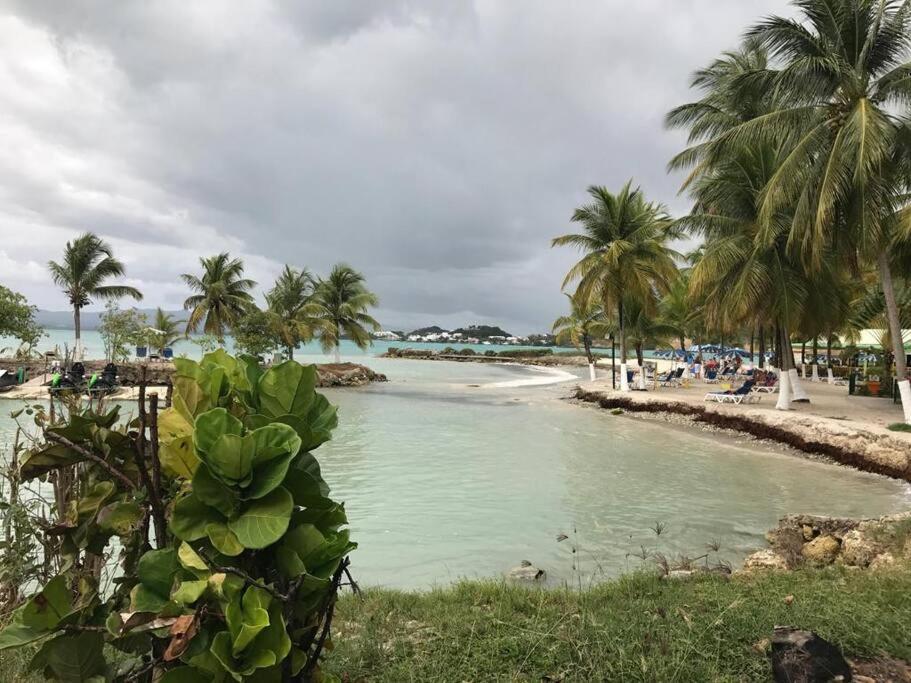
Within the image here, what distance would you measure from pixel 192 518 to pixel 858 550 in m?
6.57

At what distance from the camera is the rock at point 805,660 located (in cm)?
227

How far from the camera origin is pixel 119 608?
4.66 feet

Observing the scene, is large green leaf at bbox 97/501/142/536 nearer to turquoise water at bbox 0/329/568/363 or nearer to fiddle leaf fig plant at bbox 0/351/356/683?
fiddle leaf fig plant at bbox 0/351/356/683

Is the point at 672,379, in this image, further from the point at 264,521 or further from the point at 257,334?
the point at 264,521

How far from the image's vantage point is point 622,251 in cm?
2373

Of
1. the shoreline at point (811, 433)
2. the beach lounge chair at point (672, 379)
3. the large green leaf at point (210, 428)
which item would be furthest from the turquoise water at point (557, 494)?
the beach lounge chair at point (672, 379)

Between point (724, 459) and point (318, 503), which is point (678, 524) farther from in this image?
point (318, 503)

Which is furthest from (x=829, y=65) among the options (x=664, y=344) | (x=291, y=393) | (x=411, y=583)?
(x=664, y=344)

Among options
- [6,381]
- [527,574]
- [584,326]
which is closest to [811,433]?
[527,574]

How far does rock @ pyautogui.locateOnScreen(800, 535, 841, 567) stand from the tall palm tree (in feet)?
29.2

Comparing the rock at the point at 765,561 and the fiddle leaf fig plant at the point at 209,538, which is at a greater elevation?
the fiddle leaf fig plant at the point at 209,538

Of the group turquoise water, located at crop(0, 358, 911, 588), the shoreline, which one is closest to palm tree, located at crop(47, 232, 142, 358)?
turquoise water, located at crop(0, 358, 911, 588)

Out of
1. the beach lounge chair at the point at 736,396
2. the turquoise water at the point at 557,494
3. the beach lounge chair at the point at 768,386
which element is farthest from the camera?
the beach lounge chair at the point at 768,386

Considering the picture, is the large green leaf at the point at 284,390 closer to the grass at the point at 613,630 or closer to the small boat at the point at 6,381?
the grass at the point at 613,630
